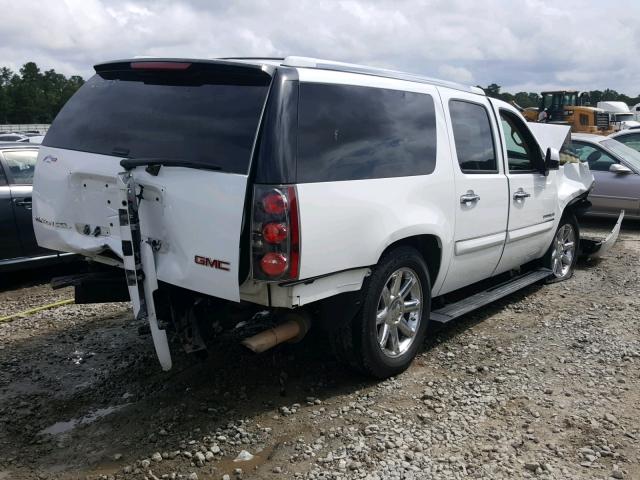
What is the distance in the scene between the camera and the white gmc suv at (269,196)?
3.21 meters

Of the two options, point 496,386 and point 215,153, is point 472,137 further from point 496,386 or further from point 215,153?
point 215,153

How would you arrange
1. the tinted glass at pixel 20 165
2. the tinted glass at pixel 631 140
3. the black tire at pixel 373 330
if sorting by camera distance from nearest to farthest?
the black tire at pixel 373 330 → the tinted glass at pixel 20 165 → the tinted glass at pixel 631 140

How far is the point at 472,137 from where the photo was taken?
15.9 feet

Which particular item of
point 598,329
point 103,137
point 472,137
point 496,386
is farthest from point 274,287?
point 598,329

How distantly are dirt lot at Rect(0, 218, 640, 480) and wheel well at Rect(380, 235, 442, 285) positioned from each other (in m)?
0.67

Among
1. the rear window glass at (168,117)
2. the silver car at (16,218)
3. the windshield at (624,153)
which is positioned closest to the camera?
the rear window glass at (168,117)

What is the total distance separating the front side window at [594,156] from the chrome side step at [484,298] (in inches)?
181

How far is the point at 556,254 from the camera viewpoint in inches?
263

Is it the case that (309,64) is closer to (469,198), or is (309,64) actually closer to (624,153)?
(469,198)

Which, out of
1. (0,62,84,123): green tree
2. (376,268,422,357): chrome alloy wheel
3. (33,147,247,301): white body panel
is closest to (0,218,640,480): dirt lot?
(376,268,422,357): chrome alloy wheel

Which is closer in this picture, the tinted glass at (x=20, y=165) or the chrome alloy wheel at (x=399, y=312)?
the chrome alloy wheel at (x=399, y=312)

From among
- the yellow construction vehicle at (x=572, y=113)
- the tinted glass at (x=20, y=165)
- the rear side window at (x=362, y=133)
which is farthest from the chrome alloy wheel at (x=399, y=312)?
the yellow construction vehicle at (x=572, y=113)

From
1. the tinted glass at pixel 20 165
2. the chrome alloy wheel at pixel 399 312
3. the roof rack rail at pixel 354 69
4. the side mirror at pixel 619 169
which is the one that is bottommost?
the chrome alloy wheel at pixel 399 312

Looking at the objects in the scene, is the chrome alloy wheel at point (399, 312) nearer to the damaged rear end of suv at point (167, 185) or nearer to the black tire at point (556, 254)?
the damaged rear end of suv at point (167, 185)
